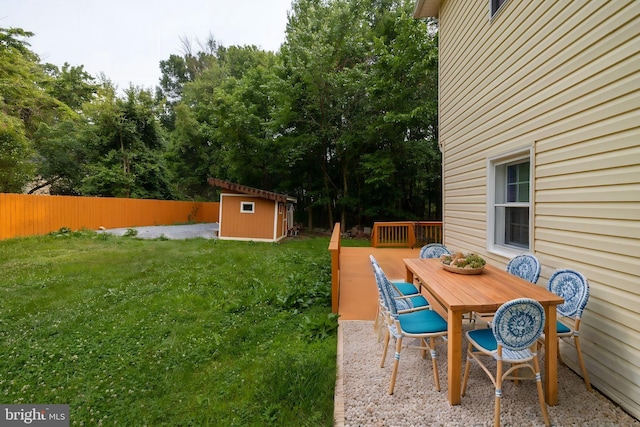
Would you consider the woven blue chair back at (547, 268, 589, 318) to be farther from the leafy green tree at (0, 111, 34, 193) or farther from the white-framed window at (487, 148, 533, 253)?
the leafy green tree at (0, 111, 34, 193)

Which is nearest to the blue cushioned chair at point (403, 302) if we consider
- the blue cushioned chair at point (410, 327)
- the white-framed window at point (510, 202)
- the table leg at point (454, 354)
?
the blue cushioned chair at point (410, 327)

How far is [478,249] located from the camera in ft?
12.8

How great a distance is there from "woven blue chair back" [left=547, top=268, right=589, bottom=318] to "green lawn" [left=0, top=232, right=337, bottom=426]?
1.89 meters

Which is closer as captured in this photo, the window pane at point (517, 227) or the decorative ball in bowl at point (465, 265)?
the decorative ball in bowl at point (465, 265)

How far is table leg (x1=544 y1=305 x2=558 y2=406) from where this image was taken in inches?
71.1

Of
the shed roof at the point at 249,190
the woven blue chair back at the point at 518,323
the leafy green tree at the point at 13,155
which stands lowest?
the woven blue chair back at the point at 518,323

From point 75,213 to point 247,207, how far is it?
7.21 m

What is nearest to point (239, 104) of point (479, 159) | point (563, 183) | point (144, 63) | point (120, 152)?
point (120, 152)

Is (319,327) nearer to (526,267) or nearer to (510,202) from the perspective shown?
(526,267)

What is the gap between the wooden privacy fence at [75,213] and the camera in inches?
352

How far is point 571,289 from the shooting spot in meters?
2.10

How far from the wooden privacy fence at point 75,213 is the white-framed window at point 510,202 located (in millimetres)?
13318

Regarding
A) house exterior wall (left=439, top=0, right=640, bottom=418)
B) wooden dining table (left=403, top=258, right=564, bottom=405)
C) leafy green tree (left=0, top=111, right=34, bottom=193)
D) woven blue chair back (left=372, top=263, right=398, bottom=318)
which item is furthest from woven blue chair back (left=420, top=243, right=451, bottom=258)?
leafy green tree (left=0, top=111, right=34, bottom=193)

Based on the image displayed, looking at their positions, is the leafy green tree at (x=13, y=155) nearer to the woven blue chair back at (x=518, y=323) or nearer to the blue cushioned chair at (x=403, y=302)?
the blue cushioned chair at (x=403, y=302)
